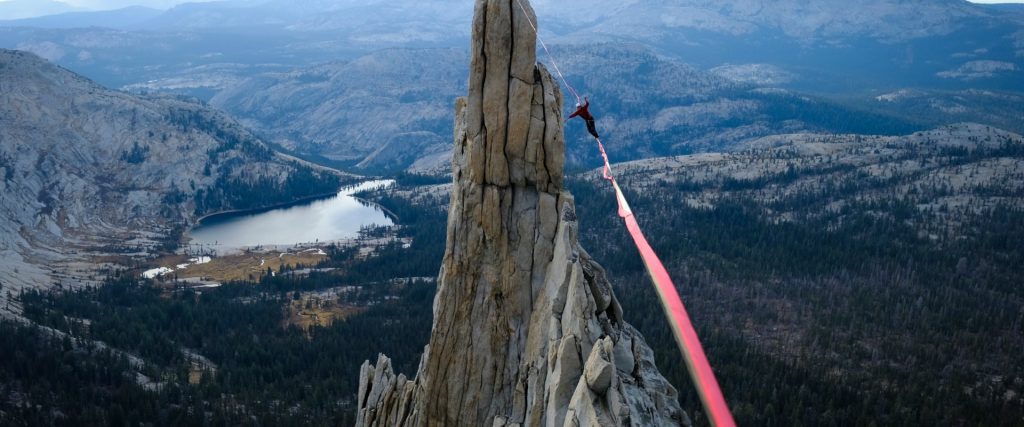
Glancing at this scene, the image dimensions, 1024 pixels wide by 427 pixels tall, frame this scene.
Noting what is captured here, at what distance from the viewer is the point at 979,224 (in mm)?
151625

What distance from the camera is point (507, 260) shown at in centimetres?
3122

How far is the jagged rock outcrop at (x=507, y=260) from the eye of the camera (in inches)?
1157

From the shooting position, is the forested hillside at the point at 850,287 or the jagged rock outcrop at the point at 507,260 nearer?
the jagged rock outcrop at the point at 507,260

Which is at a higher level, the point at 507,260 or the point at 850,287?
the point at 507,260

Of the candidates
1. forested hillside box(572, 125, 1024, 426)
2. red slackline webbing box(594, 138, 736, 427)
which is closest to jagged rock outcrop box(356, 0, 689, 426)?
red slackline webbing box(594, 138, 736, 427)

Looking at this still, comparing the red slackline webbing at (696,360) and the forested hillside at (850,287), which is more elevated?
the red slackline webbing at (696,360)

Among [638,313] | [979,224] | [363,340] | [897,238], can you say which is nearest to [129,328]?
[363,340]

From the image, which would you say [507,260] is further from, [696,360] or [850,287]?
[850,287]

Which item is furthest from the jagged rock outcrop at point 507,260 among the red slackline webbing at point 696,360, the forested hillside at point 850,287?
the forested hillside at point 850,287

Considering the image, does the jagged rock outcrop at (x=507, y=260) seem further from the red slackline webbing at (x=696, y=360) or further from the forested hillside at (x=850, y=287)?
the forested hillside at (x=850, y=287)

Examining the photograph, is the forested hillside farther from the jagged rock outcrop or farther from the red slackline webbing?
the red slackline webbing

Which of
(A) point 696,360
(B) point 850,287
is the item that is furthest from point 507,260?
(B) point 850,287

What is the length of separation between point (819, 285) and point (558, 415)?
112 m

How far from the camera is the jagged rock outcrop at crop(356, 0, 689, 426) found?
29.4 m
